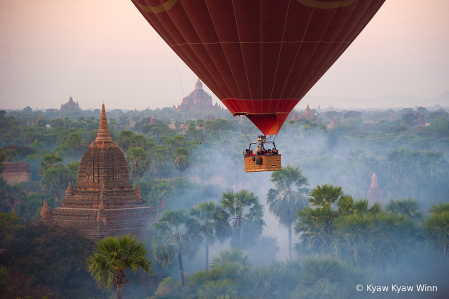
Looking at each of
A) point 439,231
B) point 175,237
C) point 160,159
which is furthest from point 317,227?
point 160,159

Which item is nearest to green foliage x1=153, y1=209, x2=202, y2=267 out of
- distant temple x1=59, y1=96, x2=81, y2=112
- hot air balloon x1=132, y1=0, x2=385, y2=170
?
hot air balloon x1=132, y1=0, x2=385, y2=170

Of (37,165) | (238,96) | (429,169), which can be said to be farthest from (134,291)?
(37,165)

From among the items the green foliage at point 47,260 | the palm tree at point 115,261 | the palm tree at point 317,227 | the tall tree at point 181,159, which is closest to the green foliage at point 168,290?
the green foliage at point 47,260

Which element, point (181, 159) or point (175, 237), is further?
point (181, 159)

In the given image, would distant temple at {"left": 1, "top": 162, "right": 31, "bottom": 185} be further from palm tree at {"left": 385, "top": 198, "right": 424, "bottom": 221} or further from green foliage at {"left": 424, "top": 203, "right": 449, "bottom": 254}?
green foliage at {"left": 424, "top": 203, "right": 449, "bottom": 254}

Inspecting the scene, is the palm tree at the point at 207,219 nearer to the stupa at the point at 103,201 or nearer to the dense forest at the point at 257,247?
the dense forest at the point at 257,247

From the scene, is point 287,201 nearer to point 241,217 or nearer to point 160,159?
point 241,217
